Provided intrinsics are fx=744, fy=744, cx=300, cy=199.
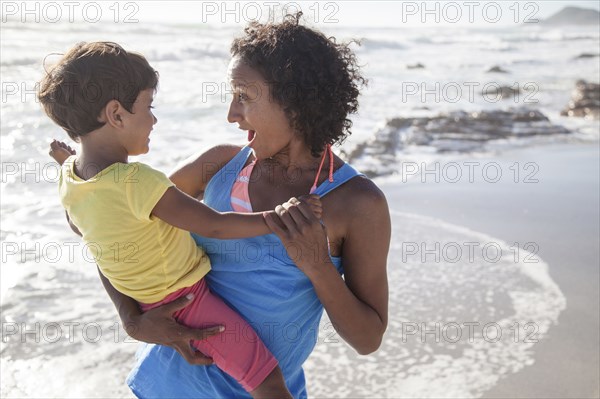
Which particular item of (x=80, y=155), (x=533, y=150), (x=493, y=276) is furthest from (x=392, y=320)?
(x=533, y=150)

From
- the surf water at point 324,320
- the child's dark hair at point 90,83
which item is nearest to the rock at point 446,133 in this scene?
the surf water at point 324,320

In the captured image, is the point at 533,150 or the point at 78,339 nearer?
the point at 78,339

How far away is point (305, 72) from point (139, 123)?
52 cm

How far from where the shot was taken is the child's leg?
2.11 m

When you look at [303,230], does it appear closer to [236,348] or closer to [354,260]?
[354,260]

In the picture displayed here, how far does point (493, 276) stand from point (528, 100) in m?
11.0

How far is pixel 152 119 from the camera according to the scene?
7.54 feet

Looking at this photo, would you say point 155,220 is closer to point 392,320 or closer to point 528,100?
point 392,320

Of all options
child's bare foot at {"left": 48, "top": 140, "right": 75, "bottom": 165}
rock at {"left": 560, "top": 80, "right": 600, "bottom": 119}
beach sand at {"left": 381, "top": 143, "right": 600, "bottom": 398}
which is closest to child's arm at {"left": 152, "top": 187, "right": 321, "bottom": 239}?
child's bare foot at {"left": 48, "top": 140, "right": 75, "bottom": 165}

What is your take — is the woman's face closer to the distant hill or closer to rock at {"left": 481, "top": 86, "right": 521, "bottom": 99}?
rock at {"left": 481, "top": 86, "right": 521, "bottom": 99}

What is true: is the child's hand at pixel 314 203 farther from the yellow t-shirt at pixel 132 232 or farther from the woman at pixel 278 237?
the yellow t-shirt at pixel 132 232

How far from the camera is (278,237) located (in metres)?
2.04

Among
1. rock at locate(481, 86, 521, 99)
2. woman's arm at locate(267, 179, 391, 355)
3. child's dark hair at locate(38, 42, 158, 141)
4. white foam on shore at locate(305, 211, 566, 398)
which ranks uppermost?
child's dark hair at locate(38, 42, 158, 141)

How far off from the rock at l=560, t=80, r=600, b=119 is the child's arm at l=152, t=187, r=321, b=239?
34.1 ft
